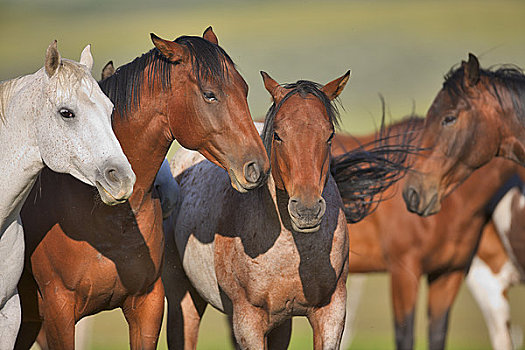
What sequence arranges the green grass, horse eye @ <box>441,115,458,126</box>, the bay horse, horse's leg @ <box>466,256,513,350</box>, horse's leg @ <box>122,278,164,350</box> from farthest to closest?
the green grass
horse's leg @ <box>466,256,513,350</box>
the bay horse
horse eye @ <box>441,115,458,126</box>
horse's leg @ <box>122,278,164,350</box>

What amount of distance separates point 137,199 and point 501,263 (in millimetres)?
4846

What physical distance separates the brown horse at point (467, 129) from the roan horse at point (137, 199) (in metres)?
2.26

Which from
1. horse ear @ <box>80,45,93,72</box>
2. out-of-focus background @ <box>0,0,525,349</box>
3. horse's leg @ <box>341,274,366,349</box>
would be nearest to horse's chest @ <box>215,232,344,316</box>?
horse ear @ <box>80,45,93,72</box>

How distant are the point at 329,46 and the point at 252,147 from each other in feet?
129

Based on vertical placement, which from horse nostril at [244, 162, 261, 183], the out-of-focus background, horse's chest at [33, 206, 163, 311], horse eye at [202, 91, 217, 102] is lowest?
horse's chest at [33, 206, 163, 311]

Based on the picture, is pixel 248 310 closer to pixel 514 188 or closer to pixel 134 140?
pixel 134 140

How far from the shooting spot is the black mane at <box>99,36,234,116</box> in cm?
398

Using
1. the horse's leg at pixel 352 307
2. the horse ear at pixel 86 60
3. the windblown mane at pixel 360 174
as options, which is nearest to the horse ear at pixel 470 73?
the windblown mane at pixel 360 174

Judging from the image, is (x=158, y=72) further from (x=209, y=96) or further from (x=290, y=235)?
(x=290, y=235)

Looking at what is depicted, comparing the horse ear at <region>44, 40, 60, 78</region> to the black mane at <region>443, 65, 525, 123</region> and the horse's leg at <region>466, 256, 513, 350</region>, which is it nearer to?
the black mane at <region>443, 65, 525, 123</region>

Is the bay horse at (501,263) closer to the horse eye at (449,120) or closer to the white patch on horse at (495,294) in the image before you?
the white patch on horse at (495,294)

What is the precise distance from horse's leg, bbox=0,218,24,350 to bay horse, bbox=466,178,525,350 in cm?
494

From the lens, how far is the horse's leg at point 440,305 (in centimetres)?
A: 714

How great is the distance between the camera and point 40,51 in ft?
124
